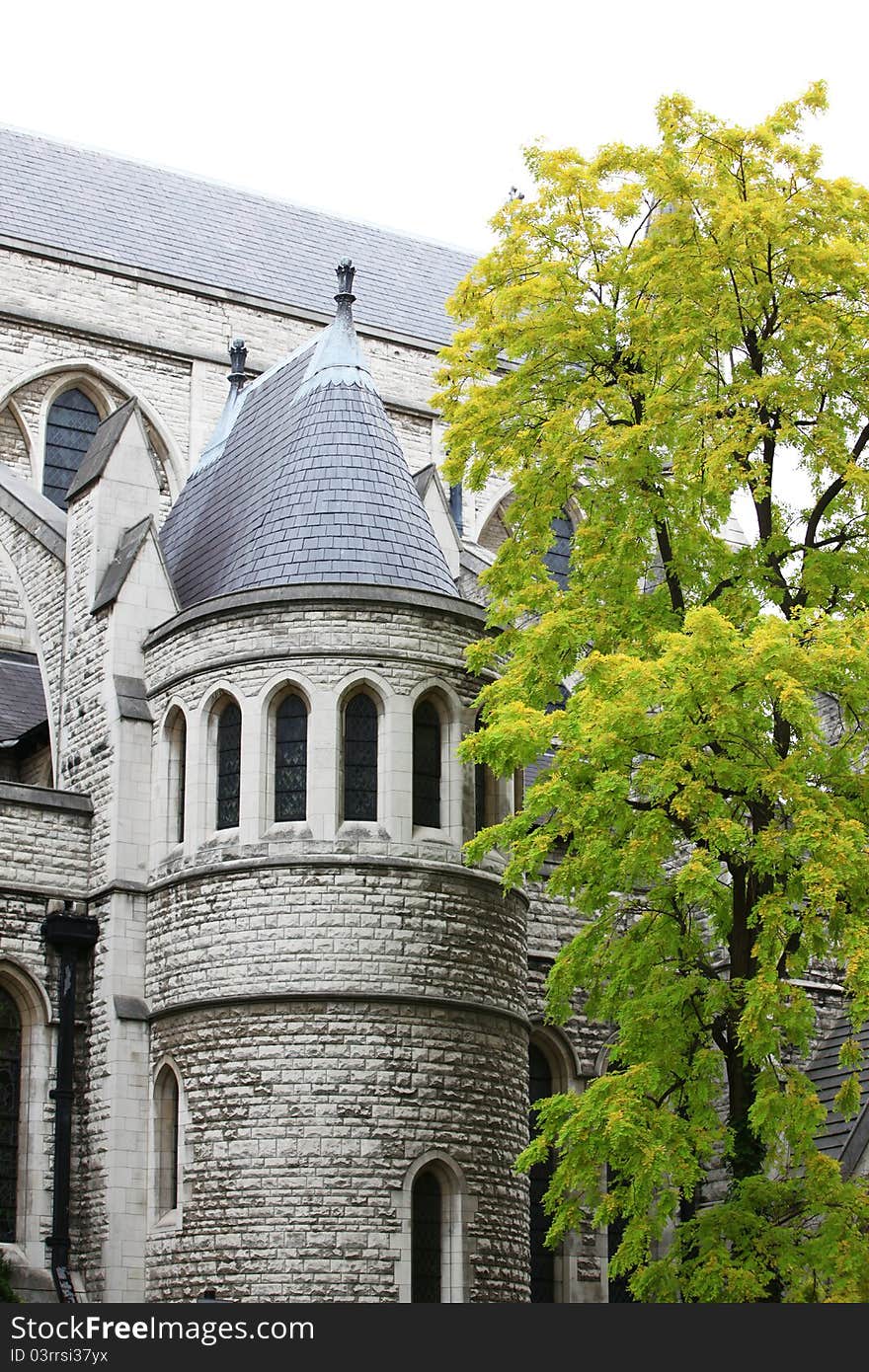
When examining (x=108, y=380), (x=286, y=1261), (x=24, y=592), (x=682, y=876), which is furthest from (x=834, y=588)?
(x=108, y=380)

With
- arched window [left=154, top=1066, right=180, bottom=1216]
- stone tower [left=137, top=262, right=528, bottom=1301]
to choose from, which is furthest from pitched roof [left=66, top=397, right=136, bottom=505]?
arched window [left=154, top=1066, right=180, bottom=1216]

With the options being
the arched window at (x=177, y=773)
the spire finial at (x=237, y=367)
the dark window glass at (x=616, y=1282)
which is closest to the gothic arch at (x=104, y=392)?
the spire finial at (x=237, y=367)

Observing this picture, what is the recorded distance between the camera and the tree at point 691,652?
14781mm

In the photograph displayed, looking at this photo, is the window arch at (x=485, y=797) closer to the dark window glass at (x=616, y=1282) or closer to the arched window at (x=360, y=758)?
the arched window at (x=360, y=758)

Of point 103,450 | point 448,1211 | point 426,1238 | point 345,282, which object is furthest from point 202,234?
point 426,1238

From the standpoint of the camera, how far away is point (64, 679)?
2206 centimetres

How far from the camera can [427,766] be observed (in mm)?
19656

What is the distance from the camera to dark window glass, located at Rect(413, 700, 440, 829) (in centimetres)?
1952

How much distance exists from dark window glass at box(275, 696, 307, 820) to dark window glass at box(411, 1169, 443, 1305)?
3.61m

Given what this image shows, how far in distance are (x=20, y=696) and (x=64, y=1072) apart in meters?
6.10

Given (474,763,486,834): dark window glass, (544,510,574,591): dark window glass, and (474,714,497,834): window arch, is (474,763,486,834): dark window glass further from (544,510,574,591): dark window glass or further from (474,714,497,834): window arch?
(544,510,574,591): dark window glass

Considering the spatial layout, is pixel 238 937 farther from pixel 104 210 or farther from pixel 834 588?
pixel 104 210

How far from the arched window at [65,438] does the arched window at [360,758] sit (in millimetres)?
9747

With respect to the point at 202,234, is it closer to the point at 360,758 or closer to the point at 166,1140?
the point at 360,758
